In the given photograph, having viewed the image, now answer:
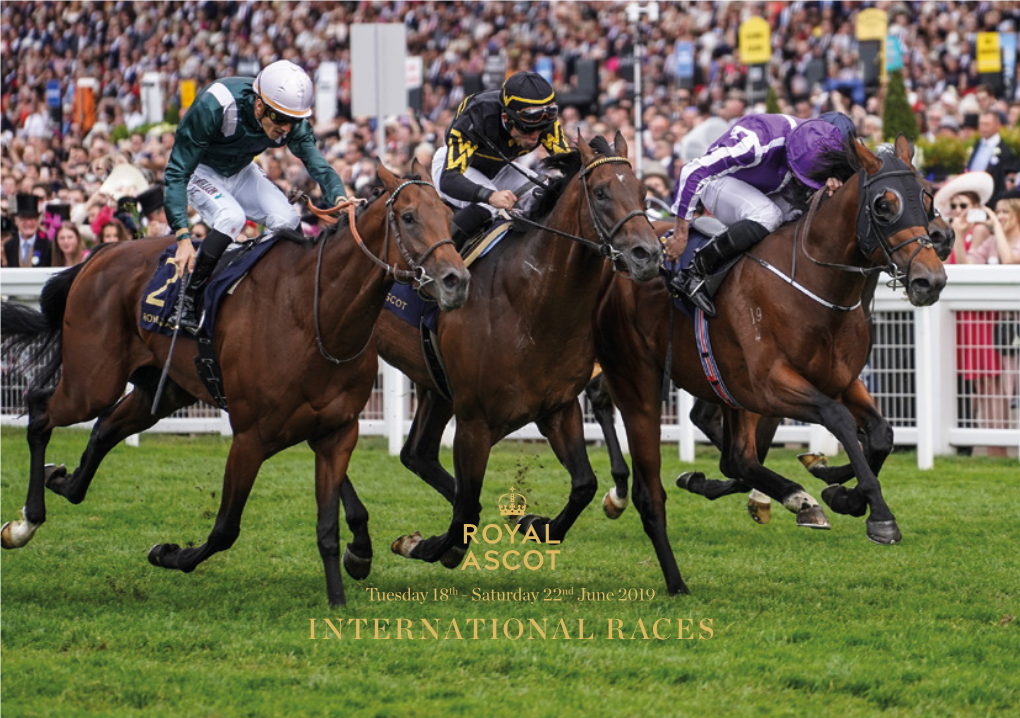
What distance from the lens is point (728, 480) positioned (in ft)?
24.8

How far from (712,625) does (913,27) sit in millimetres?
16274

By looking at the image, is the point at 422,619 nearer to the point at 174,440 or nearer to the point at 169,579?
the point at 169,579

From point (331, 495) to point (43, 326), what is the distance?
2.20 metres

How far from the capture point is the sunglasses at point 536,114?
235 inches

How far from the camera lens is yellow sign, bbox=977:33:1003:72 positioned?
54.9 feet

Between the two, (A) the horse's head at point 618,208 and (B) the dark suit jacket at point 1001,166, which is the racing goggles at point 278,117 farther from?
(B) the dark suit jacket at point 1001,166

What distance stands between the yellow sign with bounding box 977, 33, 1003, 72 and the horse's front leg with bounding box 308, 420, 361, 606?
13076 mm

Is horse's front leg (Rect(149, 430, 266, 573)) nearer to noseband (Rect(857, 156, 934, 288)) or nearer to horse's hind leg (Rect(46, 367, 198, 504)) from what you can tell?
horse's hind leg (Rect(46, 367, 198, 504))

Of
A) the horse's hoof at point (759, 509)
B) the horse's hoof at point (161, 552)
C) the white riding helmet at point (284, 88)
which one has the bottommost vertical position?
the horse's hoof at point (759, 509)

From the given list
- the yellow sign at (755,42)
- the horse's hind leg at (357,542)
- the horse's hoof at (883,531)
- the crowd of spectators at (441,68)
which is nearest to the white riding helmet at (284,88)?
the horse's hind leg at (357,542)

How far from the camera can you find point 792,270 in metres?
5.94

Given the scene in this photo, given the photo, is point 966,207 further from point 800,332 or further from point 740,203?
point 800,332

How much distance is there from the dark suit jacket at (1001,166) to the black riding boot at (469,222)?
5852 millimetres

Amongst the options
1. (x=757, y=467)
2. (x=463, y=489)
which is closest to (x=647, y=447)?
(x=757, y=467)
